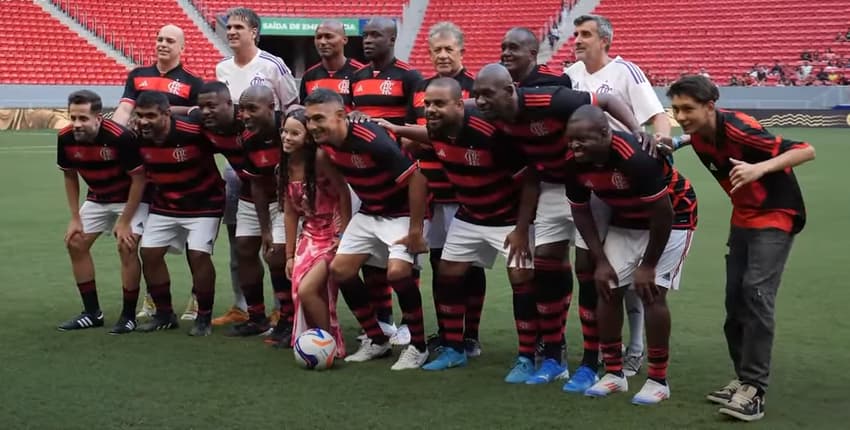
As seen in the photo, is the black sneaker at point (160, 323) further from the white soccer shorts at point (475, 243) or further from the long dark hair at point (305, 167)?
the white soccer shorts at point (475, 243)

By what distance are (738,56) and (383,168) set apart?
31653 mm

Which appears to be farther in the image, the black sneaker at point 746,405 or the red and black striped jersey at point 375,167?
the red and black striped jersey at point 375,167

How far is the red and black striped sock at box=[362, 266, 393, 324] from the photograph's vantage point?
24.3 feet

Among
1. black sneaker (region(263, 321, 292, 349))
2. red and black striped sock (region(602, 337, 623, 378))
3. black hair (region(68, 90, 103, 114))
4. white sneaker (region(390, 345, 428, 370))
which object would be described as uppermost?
black hair (region(68, 90, 103, 114))

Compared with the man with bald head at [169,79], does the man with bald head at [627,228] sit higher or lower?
lower

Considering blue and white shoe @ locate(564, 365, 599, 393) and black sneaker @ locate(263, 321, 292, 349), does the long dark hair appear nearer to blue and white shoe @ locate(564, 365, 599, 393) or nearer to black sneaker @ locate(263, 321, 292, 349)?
black sneaker @ locate(263, 321, 292, 349)

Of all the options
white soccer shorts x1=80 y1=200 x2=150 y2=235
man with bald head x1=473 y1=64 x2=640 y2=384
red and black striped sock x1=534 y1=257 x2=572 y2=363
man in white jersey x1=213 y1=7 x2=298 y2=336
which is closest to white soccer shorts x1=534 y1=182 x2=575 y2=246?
man with bald head x1=473 y1=64 x2=640 y2=384

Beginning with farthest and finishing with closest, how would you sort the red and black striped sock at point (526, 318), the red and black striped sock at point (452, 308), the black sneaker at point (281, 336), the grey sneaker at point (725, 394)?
the black sneaker at point (281, 336), the red and black striped sock at point (452, 308), the red and black striped sock at point (526, 318), the grey sneaker at point (725, 394)

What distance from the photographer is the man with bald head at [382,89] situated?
7457 millimetres

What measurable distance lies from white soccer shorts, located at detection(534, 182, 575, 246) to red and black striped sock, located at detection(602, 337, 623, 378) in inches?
27.4

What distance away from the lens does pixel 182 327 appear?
7844 mm

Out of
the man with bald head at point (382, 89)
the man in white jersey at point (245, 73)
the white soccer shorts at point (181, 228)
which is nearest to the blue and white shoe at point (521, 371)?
the man with bald head at point (382, 89)

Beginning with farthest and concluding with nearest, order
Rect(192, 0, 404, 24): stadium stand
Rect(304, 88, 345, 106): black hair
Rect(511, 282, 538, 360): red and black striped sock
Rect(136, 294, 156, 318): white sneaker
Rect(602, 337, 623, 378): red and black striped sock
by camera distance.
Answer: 1. Rect(192, 0, 404, 24): stadium stand
2. Rect(136, 294, 156, 318): white sneaker
3. Rect(304, 88, 345, 106): black hair
4. Rect(511, 282, 538, 360): red and black striped sock
5. Rect(602, 337, 623, 378): red and black striped sock

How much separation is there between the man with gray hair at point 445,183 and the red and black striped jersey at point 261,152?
94 centimetres
